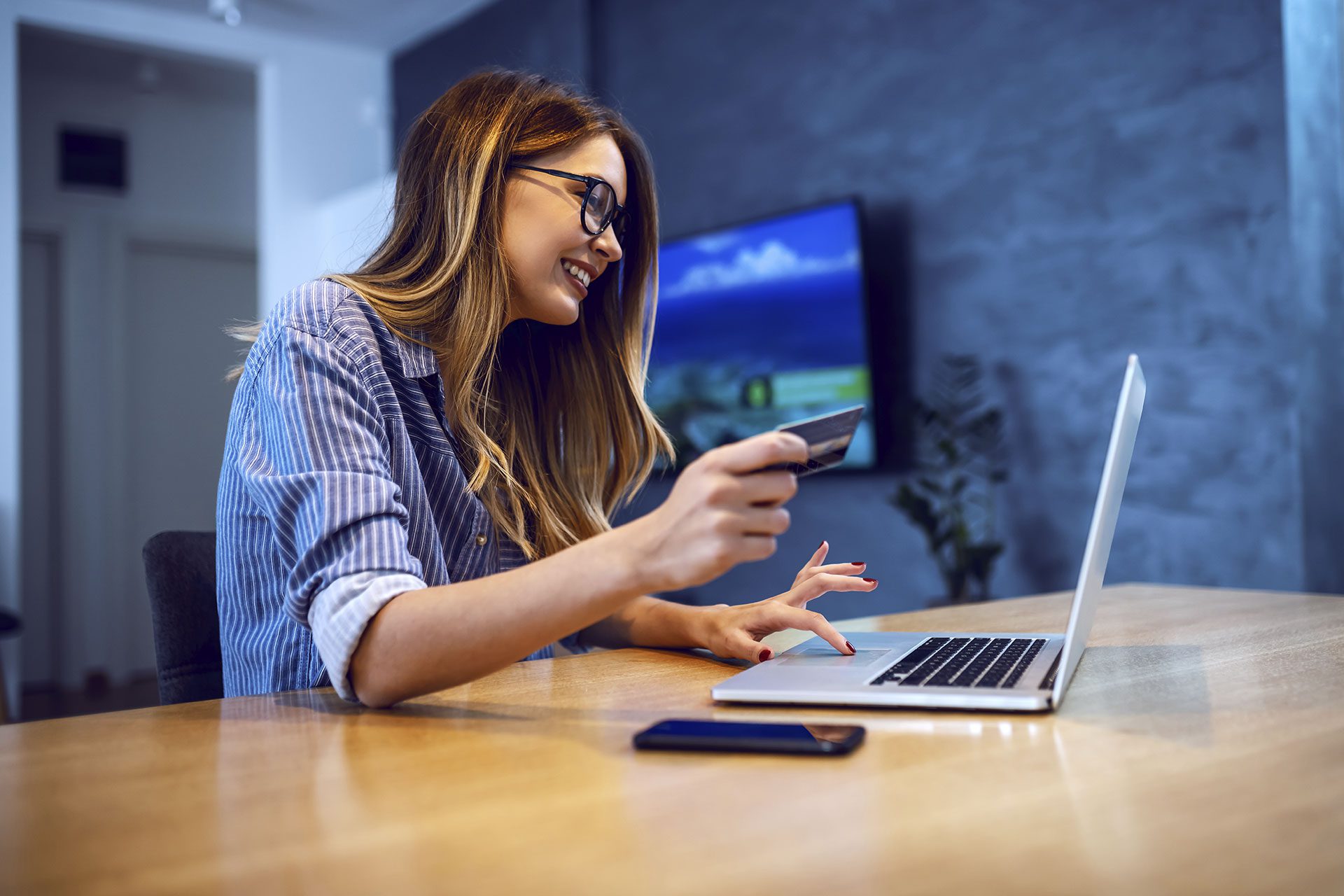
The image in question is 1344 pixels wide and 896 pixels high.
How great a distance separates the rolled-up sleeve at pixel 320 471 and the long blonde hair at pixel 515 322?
163mm

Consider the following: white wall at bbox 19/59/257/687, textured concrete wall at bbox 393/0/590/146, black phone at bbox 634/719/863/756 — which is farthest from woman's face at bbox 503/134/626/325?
white wall at bbox 19/59/257/687

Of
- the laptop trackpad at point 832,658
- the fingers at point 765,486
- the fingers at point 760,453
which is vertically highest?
the fingers at point 760,453

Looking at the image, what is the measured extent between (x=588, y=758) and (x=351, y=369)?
0.49 m

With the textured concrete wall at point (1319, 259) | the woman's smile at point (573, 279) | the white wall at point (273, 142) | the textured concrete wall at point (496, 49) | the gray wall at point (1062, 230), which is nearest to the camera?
the woman's smile at point (573, 279)

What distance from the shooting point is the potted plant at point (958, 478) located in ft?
9.25

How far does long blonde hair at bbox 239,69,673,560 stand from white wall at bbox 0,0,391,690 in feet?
10.3

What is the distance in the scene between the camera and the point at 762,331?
3.50m

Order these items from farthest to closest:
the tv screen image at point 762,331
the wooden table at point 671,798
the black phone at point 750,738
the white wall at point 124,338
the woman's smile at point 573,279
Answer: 1. the white wall at point 124,338
2. the tv screen image at point 762,331
3. the woman's smile at point 573,279
4. the black phone at point 750,738
5. the wooden table at point 671,798

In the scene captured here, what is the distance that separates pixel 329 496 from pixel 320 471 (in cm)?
3

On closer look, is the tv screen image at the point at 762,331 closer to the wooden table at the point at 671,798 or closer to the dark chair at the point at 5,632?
the dark chair at the point at 5,632

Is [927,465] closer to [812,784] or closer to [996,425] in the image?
[996,425]

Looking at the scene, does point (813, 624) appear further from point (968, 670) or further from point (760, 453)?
point (760, 453)

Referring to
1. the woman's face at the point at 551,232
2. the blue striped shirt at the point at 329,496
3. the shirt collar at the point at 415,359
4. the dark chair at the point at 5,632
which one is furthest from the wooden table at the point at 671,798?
the dark chair at the point at 5,632

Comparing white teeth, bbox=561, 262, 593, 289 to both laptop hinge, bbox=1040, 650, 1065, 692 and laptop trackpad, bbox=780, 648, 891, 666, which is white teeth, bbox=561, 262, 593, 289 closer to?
laptop trackpad, bbox=780, 648, 891, 666
